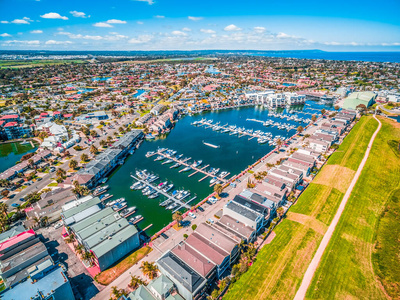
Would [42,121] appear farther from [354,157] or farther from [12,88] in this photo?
[354,157]

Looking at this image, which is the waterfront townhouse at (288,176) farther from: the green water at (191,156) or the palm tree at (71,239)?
the palm tree at (71,239)

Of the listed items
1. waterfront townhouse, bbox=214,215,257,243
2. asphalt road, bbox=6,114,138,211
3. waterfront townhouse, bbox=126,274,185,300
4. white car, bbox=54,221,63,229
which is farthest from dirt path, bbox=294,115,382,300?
asphalt road, bbox=6,114,138,211

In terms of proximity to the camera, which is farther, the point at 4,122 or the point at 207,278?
the point at 4,122

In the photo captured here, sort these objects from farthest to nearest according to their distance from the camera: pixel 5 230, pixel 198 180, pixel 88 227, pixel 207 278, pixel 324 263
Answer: pixel 198 180 < pixel 5 230 < pixel 88 227 < pixel 324 263 < pixel 207 278

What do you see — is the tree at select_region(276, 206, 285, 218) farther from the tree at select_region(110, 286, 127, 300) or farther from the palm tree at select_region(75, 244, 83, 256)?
the palm tree at select_region(75, 244, 83, 256)

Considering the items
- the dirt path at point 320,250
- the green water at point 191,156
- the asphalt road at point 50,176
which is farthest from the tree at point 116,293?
the asphalt road at point 50,176

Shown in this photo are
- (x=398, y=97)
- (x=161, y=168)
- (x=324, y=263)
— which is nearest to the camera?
(x=324, y=263)

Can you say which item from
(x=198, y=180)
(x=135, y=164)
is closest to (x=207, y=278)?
(x=198, y=180)
